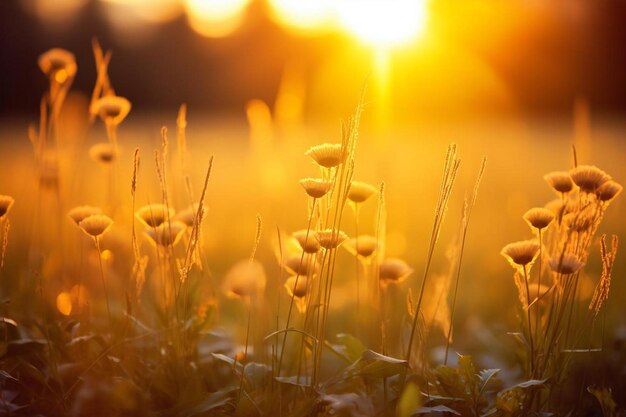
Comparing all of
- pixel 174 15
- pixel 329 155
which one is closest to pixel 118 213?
pixel 329 155

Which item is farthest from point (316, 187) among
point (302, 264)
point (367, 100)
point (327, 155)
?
point (367, 100)

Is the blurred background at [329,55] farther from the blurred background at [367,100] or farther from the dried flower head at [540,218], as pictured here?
the dried flower head at [540,218]

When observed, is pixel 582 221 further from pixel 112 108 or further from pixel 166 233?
pixel 112 108

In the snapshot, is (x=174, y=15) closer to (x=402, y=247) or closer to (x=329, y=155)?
(x=402, y=247)

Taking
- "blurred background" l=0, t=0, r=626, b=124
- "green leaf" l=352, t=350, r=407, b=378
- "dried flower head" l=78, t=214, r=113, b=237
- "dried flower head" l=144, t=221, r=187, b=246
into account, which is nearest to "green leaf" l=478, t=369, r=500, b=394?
"green leaf" l=352, t=350, r=407, b=378

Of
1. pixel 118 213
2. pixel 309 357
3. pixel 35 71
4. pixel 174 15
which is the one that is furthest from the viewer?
pixel 174 15

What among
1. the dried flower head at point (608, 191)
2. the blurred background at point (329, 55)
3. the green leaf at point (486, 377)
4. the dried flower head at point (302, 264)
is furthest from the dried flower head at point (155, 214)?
the blurred background at point (329, 55)

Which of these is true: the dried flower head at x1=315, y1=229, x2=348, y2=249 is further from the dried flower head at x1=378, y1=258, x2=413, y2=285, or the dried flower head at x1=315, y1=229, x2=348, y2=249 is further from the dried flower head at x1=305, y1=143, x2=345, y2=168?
the dried flower head at x1=378, y1=258, x2=413, y2=285
